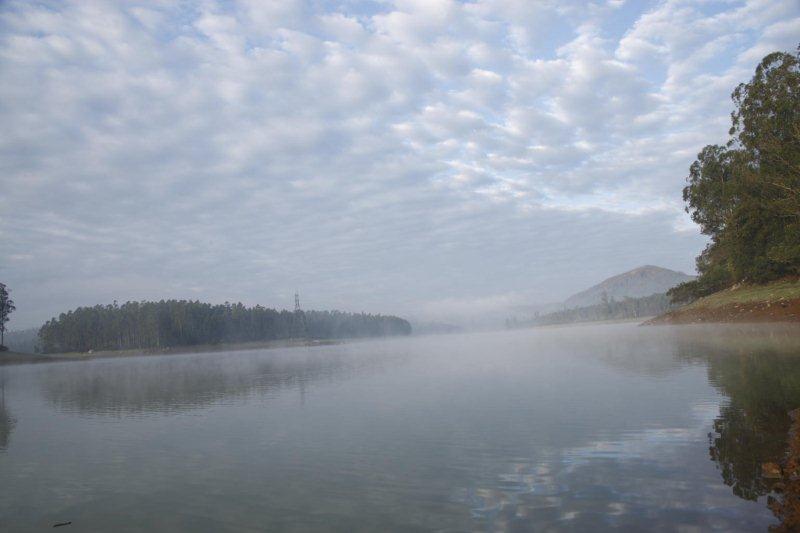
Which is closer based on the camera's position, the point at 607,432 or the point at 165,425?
the point at 607,432

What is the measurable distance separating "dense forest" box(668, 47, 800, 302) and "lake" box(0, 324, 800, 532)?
29.4 m

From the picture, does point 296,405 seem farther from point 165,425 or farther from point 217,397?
point 217,397

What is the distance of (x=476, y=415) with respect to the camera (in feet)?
56.7

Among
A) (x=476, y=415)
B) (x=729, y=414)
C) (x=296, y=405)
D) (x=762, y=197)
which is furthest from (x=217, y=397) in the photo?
(x=762, y=197)

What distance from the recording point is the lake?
891 centimetres

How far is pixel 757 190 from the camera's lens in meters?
55.4

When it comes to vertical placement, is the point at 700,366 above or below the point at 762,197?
below

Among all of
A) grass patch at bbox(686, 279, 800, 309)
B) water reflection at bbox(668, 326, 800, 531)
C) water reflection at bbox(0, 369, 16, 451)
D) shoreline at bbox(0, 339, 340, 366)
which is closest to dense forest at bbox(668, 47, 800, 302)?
grass patch at bbox(686, 279, 800, 309)

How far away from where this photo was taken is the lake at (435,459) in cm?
891

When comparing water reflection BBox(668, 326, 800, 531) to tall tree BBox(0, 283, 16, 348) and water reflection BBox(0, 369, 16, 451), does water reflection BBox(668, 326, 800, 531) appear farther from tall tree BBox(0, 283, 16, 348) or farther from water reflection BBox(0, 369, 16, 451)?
tall tree BBox(0, 283, 16, 348)

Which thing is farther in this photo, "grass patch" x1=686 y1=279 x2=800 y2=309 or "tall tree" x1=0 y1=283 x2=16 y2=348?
"tall tree" x1=0 y1=283 x2=16 y2=348

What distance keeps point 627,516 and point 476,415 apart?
9.22m

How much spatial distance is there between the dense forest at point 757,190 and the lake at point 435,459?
29369 mm

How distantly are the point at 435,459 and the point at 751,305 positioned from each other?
59.6 meters
